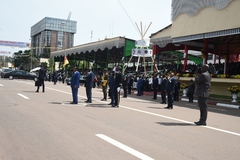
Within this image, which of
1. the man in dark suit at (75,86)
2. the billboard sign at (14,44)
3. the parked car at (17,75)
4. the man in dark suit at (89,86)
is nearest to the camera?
the man in dark suit at (75,86)

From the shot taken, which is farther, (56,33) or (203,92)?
(56,33)

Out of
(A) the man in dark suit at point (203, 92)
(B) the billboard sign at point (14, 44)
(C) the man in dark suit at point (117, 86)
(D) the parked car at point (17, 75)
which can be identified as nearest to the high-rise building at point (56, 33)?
(B) the billboard sign at point (14, 44)

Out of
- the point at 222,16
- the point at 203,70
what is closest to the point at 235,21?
the point at 222,16

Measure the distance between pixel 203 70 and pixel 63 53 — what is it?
44493 mm

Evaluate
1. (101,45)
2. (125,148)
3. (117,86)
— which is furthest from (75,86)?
(101,45)

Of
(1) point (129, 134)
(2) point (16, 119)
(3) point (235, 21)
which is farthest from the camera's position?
(3) point (235, 21)

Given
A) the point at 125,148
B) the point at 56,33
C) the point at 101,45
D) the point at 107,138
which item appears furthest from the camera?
the point at 56,33

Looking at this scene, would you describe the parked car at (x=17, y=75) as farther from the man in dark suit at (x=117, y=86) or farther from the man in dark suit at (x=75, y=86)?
the man in dark suit at (x=117, y=86)

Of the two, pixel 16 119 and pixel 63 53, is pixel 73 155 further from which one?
pixel 63 53

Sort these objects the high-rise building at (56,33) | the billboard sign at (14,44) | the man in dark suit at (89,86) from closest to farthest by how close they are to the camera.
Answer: the man in dark suit at (89,86) → the billboard sign at (14,44) → the high-rise building at (56,33)

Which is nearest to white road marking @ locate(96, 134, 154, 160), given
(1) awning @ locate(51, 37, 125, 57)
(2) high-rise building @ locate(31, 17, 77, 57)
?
(1) awning @ locate(51, 37, 125, 57)

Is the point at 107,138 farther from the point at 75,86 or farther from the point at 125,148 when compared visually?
the point at 75,86

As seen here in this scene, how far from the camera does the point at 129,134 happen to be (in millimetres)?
7766

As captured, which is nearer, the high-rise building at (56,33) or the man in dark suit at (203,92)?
the man in dark suit at (203,92)
